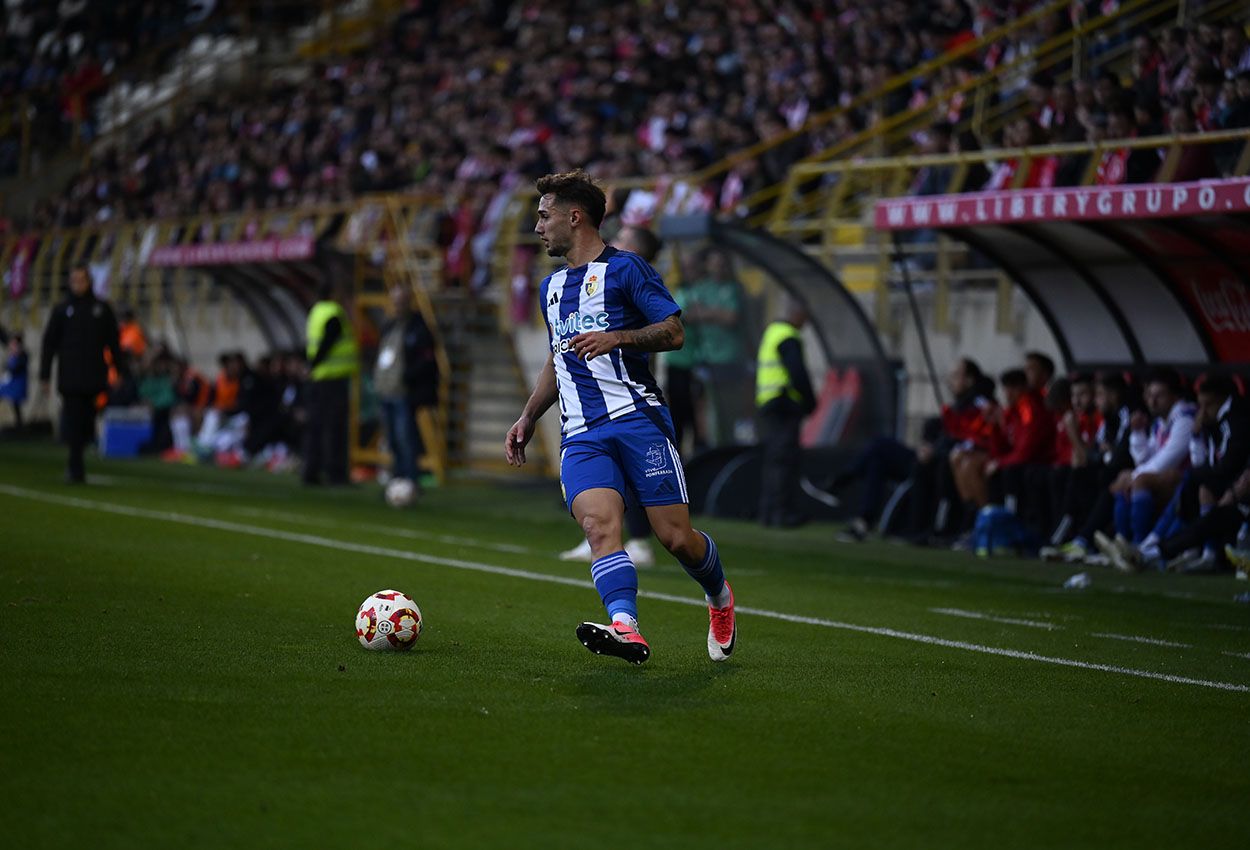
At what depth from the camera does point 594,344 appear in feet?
22.3

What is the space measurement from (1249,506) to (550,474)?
10.6 metres

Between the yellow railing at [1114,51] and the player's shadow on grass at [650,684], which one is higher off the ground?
the yellow railing at [1114,51]

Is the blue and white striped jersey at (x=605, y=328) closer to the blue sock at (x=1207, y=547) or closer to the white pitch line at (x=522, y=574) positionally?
the white pitch line at (x=522, y=574)

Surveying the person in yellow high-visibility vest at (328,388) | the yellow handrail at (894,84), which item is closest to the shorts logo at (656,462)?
the yellow handrail at (894,84)

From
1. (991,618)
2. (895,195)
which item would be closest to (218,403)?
(895,195)

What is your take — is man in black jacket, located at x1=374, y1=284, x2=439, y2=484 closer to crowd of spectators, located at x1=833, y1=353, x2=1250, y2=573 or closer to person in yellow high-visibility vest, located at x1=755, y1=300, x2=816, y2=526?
person in yellow high-visibility vest, located at x1=755, y1=300, x2=816, y2=526

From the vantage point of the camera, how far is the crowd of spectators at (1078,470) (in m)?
12.7

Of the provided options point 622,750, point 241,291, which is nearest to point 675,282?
point 241,291

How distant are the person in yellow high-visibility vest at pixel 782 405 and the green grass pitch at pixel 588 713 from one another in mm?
4110

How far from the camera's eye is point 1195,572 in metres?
12.8

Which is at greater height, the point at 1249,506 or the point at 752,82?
the point at 752,82

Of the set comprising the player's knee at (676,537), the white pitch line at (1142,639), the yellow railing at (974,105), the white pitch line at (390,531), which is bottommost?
the white pitch line at (1142,639)

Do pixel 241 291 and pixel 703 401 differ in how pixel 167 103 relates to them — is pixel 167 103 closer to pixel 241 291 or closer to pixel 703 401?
pixel 241 291

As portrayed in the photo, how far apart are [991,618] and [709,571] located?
9.85ft
